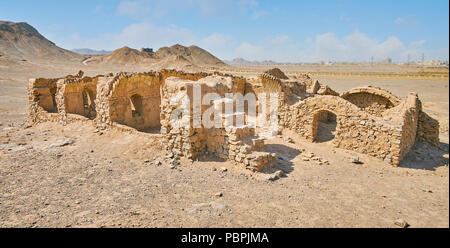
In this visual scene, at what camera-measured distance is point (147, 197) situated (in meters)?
5.69

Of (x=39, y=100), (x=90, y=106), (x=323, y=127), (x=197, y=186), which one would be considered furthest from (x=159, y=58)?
(x=197, y=186)

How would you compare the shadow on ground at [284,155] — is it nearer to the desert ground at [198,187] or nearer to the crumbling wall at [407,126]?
the desert ground at [198,187]

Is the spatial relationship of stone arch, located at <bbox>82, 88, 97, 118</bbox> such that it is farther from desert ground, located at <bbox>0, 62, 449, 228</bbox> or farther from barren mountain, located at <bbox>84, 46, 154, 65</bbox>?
barren mountain, located at <bbox>84, 46, 154, 65</bbox>

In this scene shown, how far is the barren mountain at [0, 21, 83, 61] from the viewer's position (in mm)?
57287

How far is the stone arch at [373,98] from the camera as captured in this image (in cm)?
1281

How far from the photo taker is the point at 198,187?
20.5ft

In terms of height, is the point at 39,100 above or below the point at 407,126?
above

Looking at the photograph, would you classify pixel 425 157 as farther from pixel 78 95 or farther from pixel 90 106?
pixel 90 106

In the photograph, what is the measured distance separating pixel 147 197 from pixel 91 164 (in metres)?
3.17

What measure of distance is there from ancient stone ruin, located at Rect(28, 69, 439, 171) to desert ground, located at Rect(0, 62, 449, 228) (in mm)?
485

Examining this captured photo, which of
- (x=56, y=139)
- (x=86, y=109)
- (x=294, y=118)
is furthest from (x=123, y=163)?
(x=86, y=109)

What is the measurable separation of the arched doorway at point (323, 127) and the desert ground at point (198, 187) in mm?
816

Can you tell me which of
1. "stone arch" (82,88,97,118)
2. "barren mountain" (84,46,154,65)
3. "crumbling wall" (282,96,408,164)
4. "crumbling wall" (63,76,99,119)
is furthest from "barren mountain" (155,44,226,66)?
"crumbling wall" (282,96,408,164)

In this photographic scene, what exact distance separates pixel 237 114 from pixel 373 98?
29.1 feet
